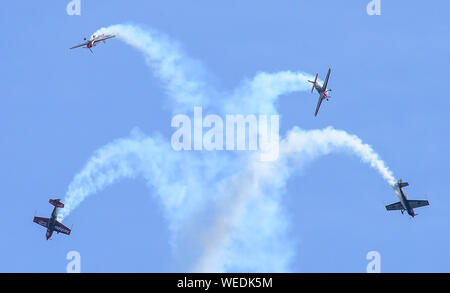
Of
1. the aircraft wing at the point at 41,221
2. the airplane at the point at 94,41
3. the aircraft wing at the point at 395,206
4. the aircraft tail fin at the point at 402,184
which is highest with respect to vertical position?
the airplane at the point at 94,41

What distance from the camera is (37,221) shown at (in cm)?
12400

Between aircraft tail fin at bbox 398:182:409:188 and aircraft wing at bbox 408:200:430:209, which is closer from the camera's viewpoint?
aircraft tail fin at bbox 398:182:409:188

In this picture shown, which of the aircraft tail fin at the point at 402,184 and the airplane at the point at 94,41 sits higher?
the airplane at the point at 94,41

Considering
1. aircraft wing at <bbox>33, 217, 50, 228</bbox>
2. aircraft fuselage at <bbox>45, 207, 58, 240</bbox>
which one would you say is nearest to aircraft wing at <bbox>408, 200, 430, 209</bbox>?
aircraft fuselage at <bbox>45, 207, 58, 240</bbox>

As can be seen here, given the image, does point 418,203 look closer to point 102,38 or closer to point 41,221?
point 102,38

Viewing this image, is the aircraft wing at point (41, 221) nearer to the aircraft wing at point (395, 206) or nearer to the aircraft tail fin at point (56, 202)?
the aircraft tail fin at point (56, 202)

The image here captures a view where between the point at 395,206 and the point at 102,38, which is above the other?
the point at 102,38

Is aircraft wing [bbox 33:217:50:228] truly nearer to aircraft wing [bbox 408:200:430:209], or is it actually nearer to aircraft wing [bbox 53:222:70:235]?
aircraft wing [bbox 53:222:70:235]

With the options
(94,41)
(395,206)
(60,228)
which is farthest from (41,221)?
(395,206)

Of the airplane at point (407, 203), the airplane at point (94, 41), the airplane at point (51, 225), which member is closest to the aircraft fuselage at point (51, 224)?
the airplane at point (51, 225)
